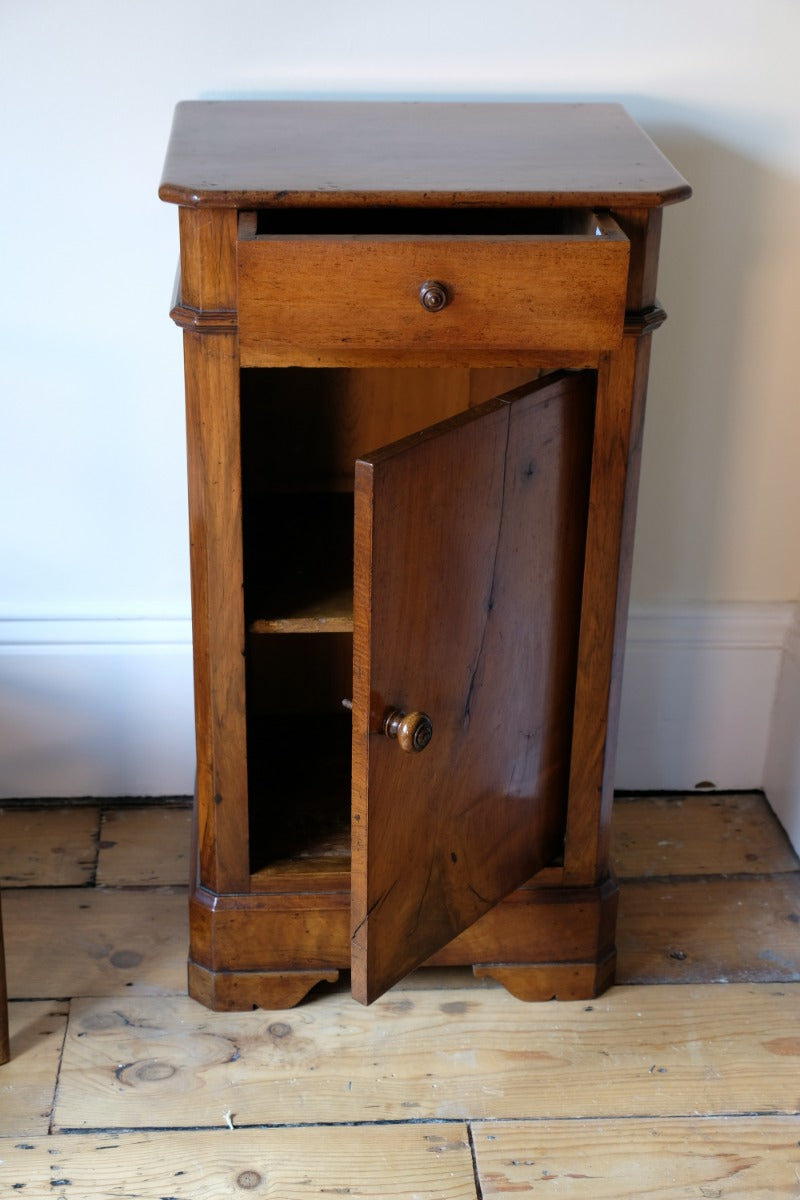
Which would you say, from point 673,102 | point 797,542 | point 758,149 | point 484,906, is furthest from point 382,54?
point 484,906

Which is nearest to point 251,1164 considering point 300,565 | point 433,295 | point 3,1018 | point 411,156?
point 3,1018

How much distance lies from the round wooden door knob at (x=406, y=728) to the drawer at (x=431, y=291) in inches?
12.4

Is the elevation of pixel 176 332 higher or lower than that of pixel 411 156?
lower

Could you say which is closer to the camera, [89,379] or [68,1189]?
[68,1189]

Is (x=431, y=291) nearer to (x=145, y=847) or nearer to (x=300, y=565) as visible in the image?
(x=300, y=565)

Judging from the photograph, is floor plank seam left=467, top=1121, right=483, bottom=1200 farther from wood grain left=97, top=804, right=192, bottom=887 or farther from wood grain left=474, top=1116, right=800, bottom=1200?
wood grain left=97, top=804, right=192, bottom=887

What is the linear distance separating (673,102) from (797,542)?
1.95ft

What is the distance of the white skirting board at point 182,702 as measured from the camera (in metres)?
1.83

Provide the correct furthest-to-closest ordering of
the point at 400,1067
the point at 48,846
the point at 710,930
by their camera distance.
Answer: the point at 48,846 → the point at 710,930 → the point at 400,1067

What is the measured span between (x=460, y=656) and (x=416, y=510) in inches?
6.8

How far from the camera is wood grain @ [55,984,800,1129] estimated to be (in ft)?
4.67

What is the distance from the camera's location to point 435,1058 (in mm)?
1487

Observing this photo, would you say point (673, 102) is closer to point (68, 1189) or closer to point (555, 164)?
point (555, 164)

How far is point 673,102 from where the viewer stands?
1619 mm
